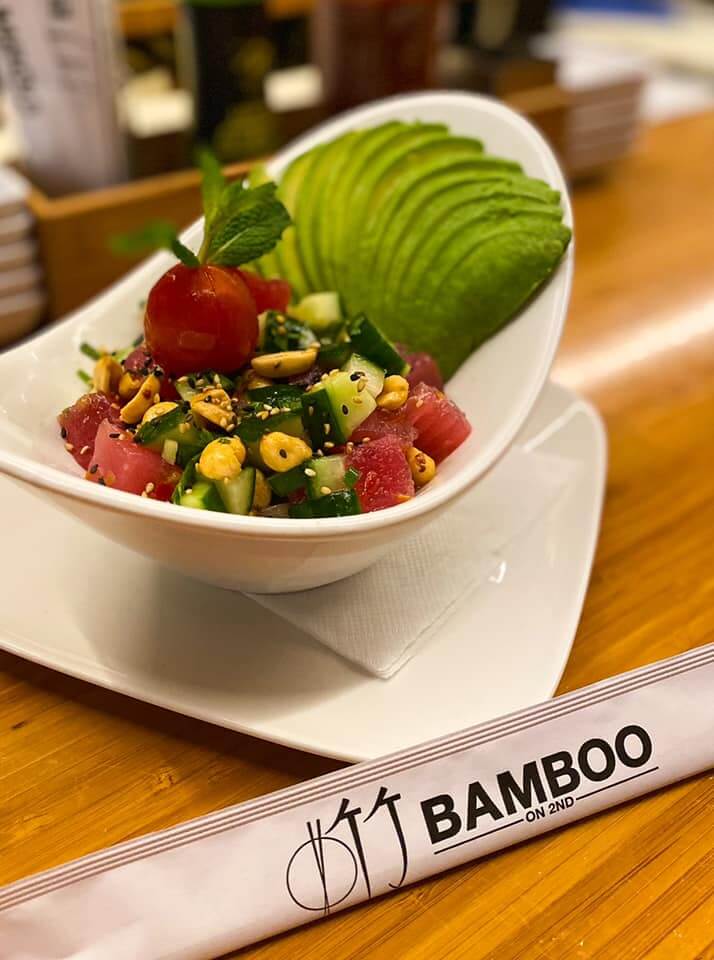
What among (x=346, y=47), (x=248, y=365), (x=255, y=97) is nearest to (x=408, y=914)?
(x=248, y=365)

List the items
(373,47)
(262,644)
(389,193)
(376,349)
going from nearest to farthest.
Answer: (262,644) < (376,349) < (389,193) < (373,47)

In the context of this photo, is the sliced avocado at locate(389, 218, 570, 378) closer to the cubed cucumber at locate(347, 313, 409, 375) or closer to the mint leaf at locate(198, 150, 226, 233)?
the cubed cucumber at locate(347, 313, 409, 375)

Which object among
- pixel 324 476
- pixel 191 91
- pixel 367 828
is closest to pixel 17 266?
pixel 191 91

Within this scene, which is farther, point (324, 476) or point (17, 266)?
point (17, 266)

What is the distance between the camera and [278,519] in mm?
820

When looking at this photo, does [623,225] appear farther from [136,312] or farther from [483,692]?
[483,692]

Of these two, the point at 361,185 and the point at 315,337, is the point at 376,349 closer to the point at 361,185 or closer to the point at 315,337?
the point at 315,337

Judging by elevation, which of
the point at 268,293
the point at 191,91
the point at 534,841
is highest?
the point at 191,91

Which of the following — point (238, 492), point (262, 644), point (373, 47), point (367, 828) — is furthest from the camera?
point (373, 47)

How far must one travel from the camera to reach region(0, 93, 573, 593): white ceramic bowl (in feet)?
2.63

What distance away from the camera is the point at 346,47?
6.66 feet

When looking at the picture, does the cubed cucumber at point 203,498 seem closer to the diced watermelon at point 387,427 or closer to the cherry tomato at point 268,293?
the diced watermelon at point 387,427

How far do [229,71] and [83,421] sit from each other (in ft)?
3.75

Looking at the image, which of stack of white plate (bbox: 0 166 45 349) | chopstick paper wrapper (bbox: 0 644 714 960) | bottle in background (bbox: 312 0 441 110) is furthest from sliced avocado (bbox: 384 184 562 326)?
bottle in background (bbox: 312 0 441 110)
